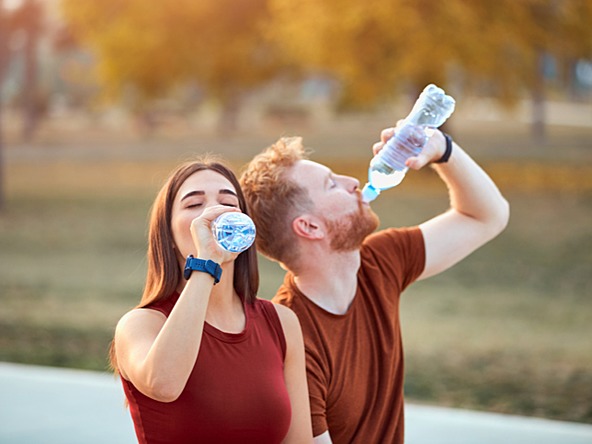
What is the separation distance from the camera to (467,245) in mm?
2812

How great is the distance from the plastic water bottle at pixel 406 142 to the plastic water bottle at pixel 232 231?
2.06ft

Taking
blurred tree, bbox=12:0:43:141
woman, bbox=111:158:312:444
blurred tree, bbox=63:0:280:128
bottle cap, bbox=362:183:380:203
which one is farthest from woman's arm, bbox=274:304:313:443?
blurred tree, bbox=12:0:43:141

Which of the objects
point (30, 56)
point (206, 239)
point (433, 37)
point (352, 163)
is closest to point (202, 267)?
point (206, 239)

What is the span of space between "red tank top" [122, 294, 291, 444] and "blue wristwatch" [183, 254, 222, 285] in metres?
0.16

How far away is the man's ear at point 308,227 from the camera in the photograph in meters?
2.57

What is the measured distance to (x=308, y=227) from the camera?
8.48 feet

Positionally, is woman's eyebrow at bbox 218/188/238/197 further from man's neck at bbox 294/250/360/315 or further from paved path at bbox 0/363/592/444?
paved path at bbox 0/363/592/444

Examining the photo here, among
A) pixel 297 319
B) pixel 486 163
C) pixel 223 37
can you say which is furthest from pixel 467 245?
pixel 223 37

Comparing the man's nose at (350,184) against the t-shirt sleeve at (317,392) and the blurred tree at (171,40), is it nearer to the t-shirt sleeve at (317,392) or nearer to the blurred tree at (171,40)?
the t-shirt sleeve at (317,392)

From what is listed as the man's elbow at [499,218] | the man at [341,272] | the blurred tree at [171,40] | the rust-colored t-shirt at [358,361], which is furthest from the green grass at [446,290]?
the blurred tree at [171,40]

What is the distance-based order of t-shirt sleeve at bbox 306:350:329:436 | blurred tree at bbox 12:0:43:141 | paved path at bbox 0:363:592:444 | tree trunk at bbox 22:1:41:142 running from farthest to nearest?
tree trunk at bbox 22:1:41:142 < blurred tree at bbox 12:0:43:141 < paved path at bbox 0:363:592:444 < t-shirt sleeve at bbox 306:350:329:436

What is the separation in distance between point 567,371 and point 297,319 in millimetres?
4746

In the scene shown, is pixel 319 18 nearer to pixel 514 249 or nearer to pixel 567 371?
→ pixel 514 249

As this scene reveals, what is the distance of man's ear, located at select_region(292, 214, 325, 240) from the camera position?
8.43ft
